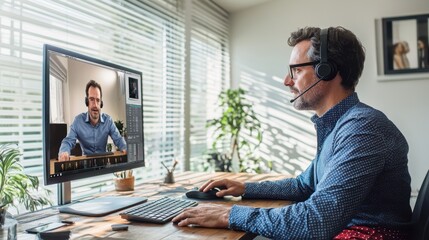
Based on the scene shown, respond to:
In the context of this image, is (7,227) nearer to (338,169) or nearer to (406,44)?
(338,169)

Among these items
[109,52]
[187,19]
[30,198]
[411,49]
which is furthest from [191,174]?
[411,49]

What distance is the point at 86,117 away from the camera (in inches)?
53.1

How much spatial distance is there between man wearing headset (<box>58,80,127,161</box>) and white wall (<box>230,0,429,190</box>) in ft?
8.17

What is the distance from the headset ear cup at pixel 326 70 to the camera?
4.25 feet

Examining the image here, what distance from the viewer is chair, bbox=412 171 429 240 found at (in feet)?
3.55

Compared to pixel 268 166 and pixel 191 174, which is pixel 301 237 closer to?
pixel 191 174

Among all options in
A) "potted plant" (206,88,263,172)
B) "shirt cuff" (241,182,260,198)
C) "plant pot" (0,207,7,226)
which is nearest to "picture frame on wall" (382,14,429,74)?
"potted plant" (206,88,263,172)

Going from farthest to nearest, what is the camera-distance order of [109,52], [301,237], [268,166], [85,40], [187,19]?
[268,166], [187,19], [109,52], [85,40], [301,237]

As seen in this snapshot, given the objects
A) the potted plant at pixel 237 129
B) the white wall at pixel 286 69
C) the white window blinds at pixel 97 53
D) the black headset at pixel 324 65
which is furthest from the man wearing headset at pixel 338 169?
the white wall at pixel 286 69

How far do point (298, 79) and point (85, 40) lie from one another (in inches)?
44.9

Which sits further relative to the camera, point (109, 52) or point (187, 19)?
point (187, 19)

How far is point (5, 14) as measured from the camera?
1.56m

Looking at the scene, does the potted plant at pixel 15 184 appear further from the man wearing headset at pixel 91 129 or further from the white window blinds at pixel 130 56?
the man wearing headset at pixel 91 129

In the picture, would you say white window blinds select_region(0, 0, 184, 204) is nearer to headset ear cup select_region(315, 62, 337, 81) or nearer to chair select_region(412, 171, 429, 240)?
headset ear cup select_region(315, 62, 337, 81)
